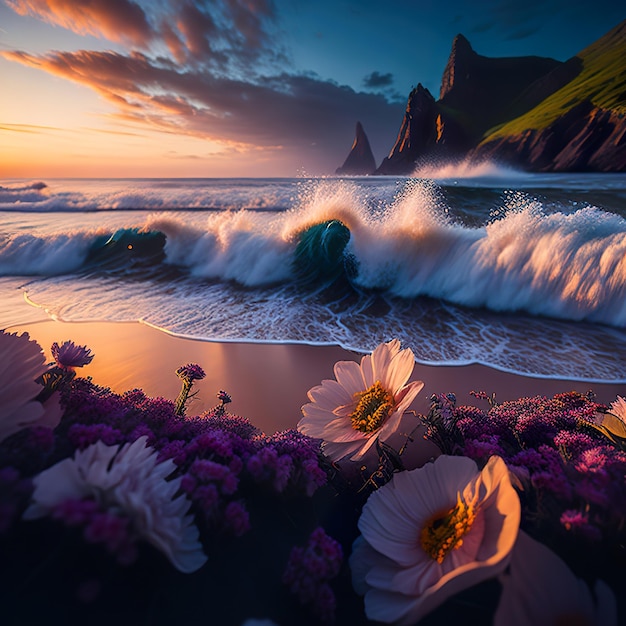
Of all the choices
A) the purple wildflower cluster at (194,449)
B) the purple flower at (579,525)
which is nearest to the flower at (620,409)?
the purple flower at (579,525)

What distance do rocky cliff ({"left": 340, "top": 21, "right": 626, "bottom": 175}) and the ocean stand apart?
595cm

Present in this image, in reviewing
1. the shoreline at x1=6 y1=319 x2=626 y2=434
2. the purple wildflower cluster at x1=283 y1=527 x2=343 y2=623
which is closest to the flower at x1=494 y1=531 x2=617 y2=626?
the purple wildflower cluster at x1=283 y1=527 x2=343 y2=623

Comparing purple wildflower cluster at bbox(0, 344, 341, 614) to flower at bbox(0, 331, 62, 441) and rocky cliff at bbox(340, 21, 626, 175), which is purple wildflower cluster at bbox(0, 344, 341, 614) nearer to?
flower at bbox(0, 331, 62, 441)

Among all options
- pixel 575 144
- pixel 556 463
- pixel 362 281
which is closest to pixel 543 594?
pixel 556 463

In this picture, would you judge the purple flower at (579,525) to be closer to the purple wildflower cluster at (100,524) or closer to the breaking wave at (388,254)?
the purple wildflower cluster at (100,524)

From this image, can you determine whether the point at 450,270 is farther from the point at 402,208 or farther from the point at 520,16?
the point at 520,16

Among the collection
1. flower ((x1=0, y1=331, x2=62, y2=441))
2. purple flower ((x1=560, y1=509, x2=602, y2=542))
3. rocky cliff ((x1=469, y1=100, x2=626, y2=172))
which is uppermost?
rocky cliff ((x1=469, y1=100, x2=626, y2=172))

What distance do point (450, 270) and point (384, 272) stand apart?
983 mm

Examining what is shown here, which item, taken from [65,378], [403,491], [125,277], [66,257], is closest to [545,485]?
[403,491]

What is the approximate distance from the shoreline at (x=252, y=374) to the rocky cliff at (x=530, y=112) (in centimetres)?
876

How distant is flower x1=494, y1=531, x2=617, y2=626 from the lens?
380 mm

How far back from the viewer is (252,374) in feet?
8.35

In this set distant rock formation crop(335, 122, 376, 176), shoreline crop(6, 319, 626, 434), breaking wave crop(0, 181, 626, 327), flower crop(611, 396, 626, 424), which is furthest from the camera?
distant rock formation crop(335, 122, 376, 176)

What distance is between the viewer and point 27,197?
20.6m
